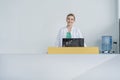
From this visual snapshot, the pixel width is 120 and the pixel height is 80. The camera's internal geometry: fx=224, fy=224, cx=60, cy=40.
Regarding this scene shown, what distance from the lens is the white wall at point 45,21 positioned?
Answer: 3.79 meters

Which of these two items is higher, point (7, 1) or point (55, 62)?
point (7, 1)

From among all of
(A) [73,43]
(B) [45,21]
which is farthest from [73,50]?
(B) [45,21]

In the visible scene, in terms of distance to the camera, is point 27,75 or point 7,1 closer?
point 27,75

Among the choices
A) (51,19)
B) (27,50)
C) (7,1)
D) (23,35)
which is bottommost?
(27,50)

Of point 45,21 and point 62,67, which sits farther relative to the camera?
point 45,21

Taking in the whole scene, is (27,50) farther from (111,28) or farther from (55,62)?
(55,62)

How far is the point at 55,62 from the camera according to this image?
1.36 m

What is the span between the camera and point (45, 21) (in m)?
3.85

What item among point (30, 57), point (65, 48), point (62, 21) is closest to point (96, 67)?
point (65, 48)

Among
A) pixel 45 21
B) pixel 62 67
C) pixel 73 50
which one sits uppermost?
pixel 45 21

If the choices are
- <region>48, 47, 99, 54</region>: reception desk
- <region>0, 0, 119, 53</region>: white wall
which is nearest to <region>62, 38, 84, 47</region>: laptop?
<region>48, 47, 99, 54</region>: reception desk

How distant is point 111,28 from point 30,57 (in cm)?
265

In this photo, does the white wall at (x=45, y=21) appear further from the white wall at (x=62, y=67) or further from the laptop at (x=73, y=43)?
Answer: the white wall at (x=62, y=67)

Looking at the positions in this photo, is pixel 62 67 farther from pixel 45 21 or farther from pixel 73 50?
pixel 45 21
